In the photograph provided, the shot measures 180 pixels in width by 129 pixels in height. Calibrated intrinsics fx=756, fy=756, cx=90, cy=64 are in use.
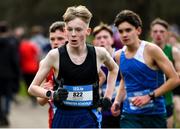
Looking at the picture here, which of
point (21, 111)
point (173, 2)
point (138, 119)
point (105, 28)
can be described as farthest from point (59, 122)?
point (173, 2)

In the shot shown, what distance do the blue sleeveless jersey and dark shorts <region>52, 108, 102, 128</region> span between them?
1320 millimetres

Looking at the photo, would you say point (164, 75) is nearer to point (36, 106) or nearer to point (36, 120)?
point (36, 120)

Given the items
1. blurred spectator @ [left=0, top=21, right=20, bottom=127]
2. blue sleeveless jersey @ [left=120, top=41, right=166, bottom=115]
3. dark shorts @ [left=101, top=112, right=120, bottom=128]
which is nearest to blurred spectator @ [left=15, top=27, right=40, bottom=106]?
blurred spectator @ [left=0, top=21, right=20, bottom=127]

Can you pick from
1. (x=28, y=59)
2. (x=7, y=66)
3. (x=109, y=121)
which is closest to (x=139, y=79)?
(x=109, y=121)

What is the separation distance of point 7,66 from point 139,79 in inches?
336

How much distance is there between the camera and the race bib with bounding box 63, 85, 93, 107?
7289mm

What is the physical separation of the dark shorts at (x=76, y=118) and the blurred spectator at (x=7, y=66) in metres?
8.73

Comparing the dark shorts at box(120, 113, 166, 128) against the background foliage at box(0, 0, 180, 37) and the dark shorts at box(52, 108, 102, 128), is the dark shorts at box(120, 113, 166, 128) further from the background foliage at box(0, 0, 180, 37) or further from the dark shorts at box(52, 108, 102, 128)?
the background foliage at box(0, 0, 180, 37)

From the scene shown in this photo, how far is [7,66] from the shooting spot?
16.8 m

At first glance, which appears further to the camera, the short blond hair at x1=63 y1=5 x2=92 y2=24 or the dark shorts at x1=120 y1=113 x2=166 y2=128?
the dark shorts at x1=120 y1=113 x2=166 y2=128

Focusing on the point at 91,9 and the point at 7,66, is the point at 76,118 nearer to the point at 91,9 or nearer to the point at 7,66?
the point at 7,66

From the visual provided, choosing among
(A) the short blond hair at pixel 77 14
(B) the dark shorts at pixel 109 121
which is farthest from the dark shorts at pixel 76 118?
(B) the dark shorts at pixel 109 121

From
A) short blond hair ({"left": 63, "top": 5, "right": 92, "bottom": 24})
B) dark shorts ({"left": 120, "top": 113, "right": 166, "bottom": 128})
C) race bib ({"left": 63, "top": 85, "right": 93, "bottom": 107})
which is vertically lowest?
dark shorts ({"left": 120, "top": 113, "right": 166, "bottom": 128})

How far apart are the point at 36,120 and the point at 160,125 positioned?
8.01 m
